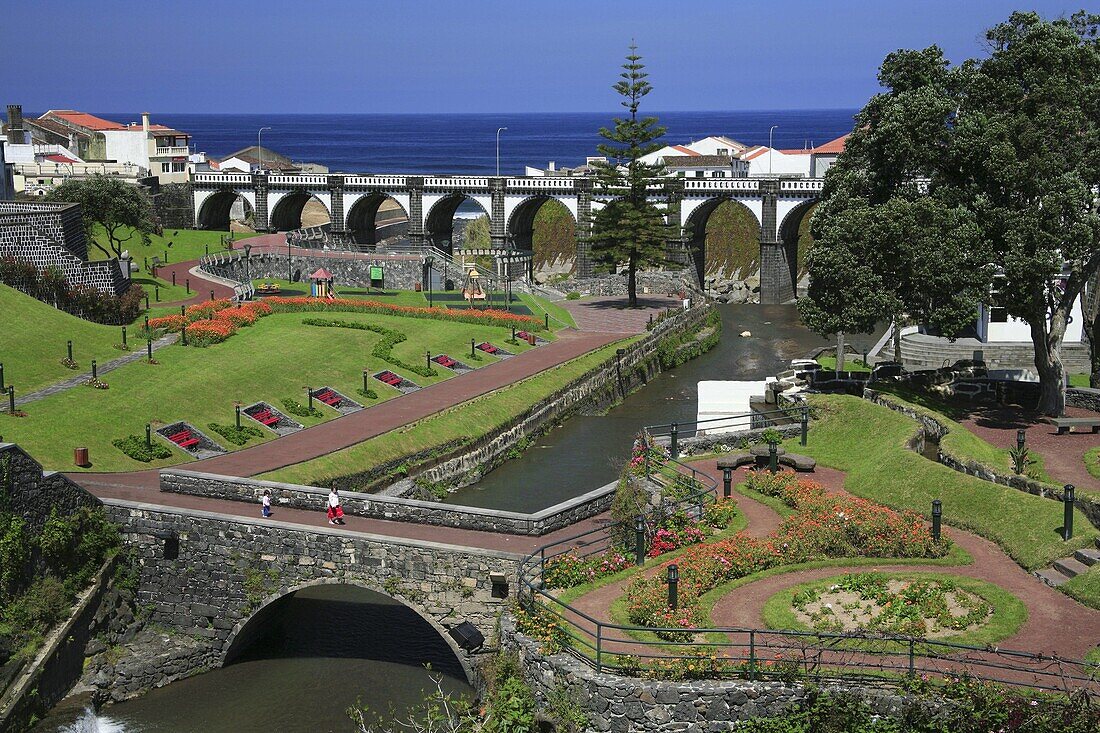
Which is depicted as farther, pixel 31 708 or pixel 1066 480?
pixel 1066 480

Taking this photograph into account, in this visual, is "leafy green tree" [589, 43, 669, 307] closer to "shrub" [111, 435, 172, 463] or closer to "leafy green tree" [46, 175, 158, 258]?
"leafy green tree" [46, 175, 158, 258]

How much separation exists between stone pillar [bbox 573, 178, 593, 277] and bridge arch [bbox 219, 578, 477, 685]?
62259mm

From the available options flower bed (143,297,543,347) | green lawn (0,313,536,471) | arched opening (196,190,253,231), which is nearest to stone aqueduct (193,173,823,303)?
arched opening (196,190,253,231)

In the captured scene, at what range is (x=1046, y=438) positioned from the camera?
38.3 meters

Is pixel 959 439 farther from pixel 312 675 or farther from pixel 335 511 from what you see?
pixel 312 675

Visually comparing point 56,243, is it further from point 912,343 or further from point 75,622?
point 912,343

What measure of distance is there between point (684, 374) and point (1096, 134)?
32.3m

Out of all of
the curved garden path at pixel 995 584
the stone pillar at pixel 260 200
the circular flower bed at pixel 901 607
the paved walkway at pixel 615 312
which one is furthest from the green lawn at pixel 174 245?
the circular flower bed at pixel 901 607

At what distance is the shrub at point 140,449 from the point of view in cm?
4091

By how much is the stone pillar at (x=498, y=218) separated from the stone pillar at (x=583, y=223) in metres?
6.30

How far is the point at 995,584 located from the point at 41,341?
38309 mm

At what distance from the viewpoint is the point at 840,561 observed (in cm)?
2711

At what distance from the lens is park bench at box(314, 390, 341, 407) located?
5091 centimetres

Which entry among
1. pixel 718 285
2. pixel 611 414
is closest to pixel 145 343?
pixel 611 414
